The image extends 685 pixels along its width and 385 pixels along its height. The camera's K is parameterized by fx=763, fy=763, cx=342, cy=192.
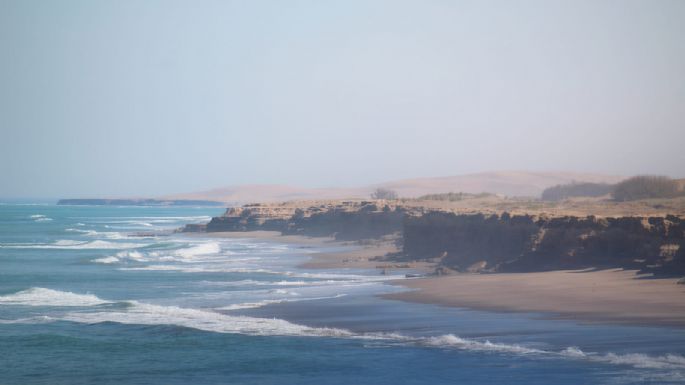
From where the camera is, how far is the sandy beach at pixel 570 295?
64.4 ft

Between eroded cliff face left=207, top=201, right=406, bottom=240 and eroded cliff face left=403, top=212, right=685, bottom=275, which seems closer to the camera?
eroded cliff face left=403, top=212, right=685, bottom=275

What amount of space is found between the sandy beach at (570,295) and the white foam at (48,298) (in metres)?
10.4

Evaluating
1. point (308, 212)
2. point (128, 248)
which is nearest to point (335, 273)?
point (128, 248)

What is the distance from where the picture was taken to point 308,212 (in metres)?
73.3

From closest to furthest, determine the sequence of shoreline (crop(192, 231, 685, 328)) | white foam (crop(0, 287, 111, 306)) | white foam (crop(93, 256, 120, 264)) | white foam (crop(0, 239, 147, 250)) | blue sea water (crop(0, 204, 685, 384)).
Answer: blue sea water (crop(0, 204, 685, 384)), shoreline (crop(192, 231, 685, 328)), white foam (crop(0, 287, 111, 306)), white foam (crop(93, 256, 120, 264)), white foam (crop(0, 239, 147, 250))

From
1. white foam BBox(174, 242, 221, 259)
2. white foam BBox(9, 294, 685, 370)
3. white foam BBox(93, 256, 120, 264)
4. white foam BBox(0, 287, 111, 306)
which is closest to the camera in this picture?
white foam BBox(9, 294, 685, 370)

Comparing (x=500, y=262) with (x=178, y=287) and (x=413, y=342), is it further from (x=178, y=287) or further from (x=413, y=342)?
(x=413, y=342)

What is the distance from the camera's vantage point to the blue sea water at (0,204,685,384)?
15055mm

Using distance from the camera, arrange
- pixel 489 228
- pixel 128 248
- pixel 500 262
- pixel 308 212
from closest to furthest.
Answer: pixel 500 262
pixel 489 228
pixel 128 248
pixel 308 212

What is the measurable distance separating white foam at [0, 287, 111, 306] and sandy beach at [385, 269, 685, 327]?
1045 centimetres

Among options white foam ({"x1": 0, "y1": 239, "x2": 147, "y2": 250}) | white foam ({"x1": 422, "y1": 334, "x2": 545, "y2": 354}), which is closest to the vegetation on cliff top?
white foam ({"x1": 0, "y1": 239, "x2": 147, "y2": 250})

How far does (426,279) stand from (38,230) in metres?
58.8

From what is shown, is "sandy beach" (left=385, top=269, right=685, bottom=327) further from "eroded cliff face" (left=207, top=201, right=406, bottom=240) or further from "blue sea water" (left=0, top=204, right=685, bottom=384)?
"eroded cliff face" (left=207, top=201, right=406, bottom=240)

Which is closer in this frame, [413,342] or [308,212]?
[413,342]
